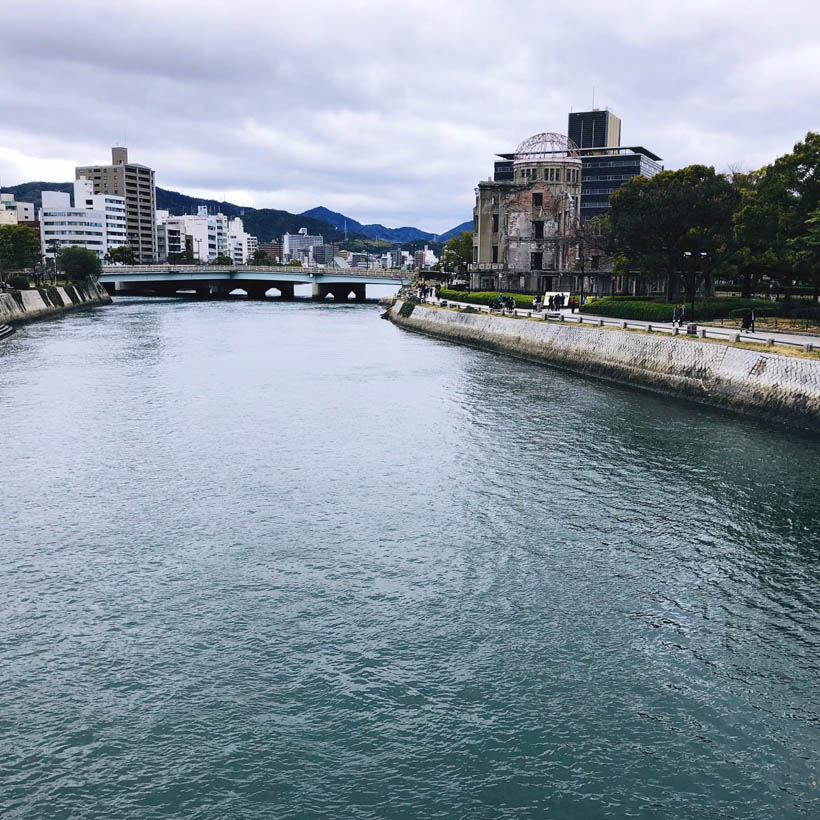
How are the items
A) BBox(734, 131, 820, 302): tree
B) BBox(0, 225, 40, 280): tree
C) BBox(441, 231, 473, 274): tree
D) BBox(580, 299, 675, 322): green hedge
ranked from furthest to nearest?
BBox(441, 231, 473, 274): tree < BBox(0, 225, 40, 280): tree < BBox(580, 299, 675, 322): green hedge < BBox(734, 131, 820, 302): tree

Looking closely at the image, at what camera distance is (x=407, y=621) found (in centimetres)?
1677

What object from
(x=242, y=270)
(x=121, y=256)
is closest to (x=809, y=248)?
(x=242, y=270)

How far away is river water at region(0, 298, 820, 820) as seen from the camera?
12.0 m

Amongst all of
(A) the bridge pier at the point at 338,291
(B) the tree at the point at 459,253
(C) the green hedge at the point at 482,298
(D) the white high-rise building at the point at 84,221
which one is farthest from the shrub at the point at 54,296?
(D) the white high-rise building at the point at 84,221

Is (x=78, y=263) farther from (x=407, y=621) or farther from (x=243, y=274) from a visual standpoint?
(x=407, y=621)

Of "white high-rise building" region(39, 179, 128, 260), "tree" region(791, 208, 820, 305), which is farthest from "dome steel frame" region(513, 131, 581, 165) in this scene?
"white high-rise building" region(39, 179, 128, 260)

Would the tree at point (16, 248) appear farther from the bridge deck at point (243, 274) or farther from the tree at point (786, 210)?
the tree at point (786, 210)

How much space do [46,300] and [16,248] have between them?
55.9ft

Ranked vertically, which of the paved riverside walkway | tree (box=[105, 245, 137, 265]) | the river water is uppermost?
tree (box=[105, 245, 137, 265])

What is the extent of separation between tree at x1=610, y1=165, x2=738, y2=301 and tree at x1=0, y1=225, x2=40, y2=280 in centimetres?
8443

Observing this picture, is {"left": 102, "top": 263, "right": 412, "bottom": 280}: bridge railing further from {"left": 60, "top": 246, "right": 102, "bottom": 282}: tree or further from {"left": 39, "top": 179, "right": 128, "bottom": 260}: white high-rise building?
{"left": 39, "top": 179, "right": 128, "bottom": 260}: white high-rise building

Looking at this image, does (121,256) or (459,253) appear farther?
(121,256)

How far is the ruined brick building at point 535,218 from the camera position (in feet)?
328

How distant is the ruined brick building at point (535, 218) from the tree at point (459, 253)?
23.6 m
